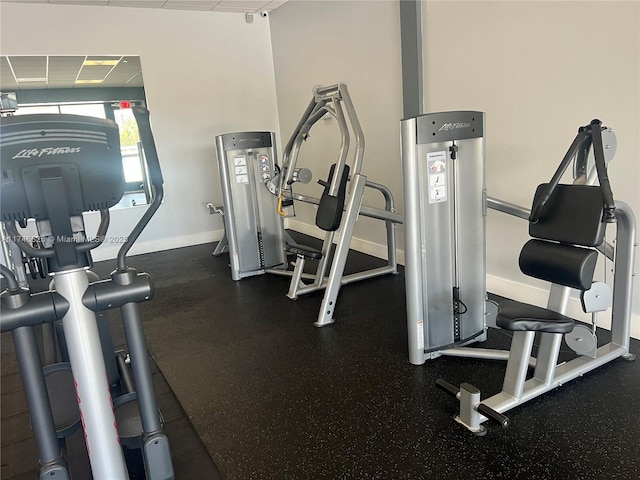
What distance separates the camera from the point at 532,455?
71.4 inches

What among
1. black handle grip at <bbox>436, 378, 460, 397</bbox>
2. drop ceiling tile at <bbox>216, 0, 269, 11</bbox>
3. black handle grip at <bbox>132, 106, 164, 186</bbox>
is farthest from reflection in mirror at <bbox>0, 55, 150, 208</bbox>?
black handle grip at <bbox>436, 378, 460, 397</bbox>

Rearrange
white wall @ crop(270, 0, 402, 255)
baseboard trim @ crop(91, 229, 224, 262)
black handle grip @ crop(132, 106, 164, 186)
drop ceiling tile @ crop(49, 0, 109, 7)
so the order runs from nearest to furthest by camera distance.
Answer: black handle grip @ crop(132, 106, 164, 186)
white wall @ crop(270, 0, 402, 255)
drop ceiling tile @ crop(49, 0, 109, 7)
baseboard trim @ crop(91, 229, 224, 262)

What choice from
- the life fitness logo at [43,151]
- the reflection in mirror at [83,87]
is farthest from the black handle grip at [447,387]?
the reflection in mirror at [83,87]

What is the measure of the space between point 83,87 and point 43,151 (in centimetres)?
463

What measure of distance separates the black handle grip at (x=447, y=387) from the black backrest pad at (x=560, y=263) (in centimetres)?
65

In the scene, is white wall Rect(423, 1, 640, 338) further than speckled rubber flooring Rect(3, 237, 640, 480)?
Yes

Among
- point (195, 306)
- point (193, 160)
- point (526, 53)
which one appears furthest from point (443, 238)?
point (193, 160)

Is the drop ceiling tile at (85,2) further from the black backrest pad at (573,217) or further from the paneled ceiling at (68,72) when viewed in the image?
the black backrest pad at (573,217)

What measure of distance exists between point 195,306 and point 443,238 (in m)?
2.21

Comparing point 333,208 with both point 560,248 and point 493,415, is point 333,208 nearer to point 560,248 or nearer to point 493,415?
point 560,248

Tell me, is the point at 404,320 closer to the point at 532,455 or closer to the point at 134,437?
the point at 532,455

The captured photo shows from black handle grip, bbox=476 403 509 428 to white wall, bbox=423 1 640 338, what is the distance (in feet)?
4.60

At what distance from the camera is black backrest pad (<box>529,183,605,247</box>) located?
1.96 metres

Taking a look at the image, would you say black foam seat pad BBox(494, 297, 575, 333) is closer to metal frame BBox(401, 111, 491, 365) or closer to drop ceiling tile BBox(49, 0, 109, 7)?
metal frame BBox(401, 111, 491, 365)
